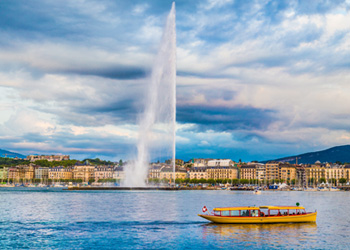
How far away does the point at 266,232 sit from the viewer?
138 feet

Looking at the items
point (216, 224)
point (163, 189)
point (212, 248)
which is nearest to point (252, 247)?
point (212, 248)

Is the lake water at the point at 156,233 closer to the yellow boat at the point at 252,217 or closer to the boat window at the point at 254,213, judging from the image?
the yellow boat at the point at 252,217

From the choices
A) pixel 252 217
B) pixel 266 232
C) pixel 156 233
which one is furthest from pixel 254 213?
pixel 156 233

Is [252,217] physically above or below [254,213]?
below

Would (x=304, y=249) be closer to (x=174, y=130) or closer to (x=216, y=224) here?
(x=216, y=224)

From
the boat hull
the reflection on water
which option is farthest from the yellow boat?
the reflection on water

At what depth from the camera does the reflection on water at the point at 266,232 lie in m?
→ 38.0

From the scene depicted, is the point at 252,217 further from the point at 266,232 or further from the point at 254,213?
the point at 266,232

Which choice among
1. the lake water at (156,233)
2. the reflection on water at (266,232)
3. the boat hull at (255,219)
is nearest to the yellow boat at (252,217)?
the boat hull at (255,219)

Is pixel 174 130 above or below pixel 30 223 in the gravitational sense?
above

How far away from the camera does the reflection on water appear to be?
38.0 metres

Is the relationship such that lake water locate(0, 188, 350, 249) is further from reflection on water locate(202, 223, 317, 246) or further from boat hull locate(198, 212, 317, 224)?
boat hull locate(198, 212, 317, 224)

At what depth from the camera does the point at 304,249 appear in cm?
3462

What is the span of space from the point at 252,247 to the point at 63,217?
88.4 feet
